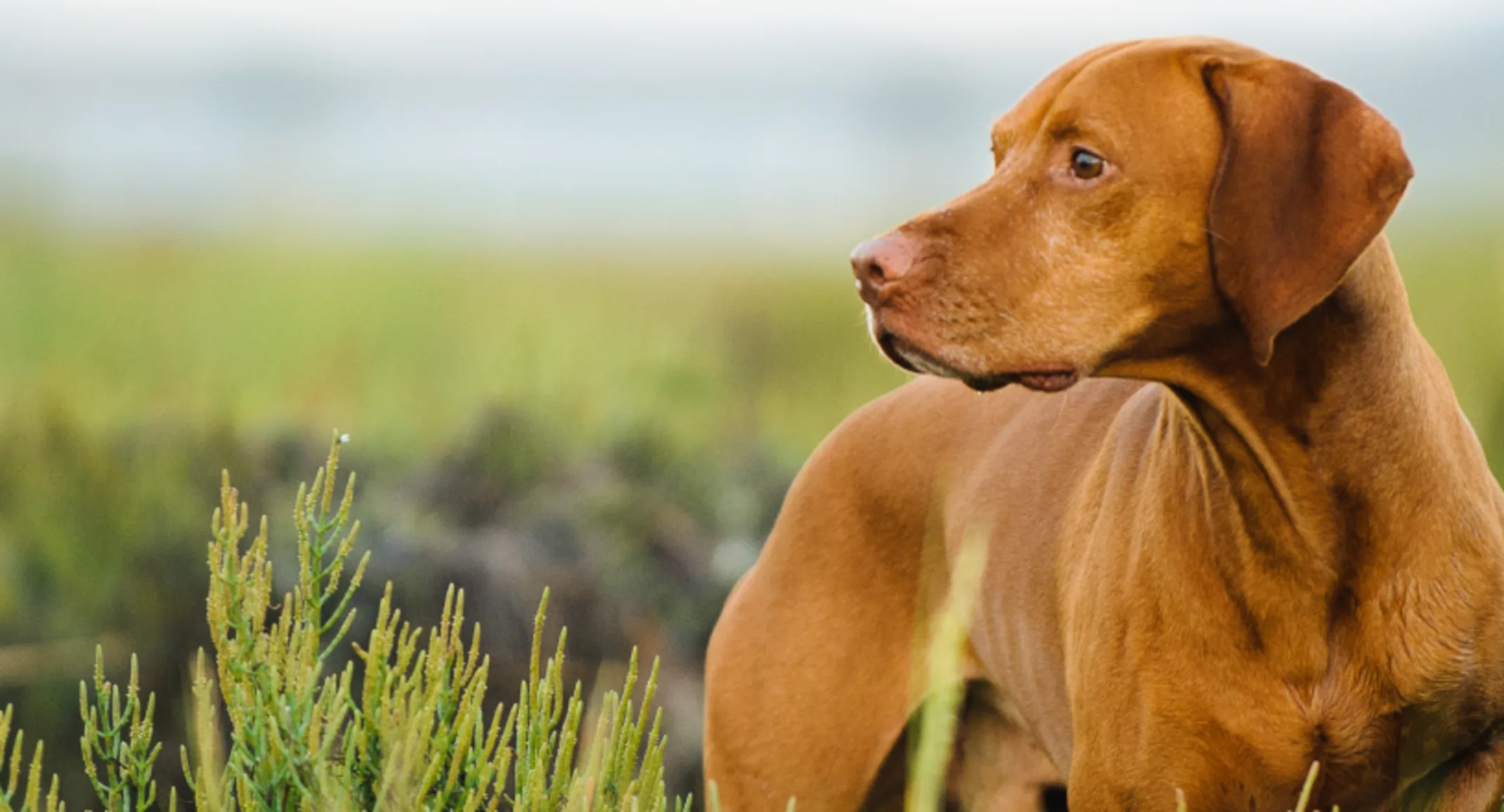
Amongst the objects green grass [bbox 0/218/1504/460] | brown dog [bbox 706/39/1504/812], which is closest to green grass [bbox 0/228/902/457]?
green grass [bbox 0/218/1504/460]

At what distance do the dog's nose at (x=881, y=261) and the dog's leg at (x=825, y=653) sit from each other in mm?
1036

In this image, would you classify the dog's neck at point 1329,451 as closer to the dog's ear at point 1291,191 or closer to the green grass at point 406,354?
the dog's ear at point 1291,191

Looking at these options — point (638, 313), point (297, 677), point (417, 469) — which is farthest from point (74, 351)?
point (297, 677)

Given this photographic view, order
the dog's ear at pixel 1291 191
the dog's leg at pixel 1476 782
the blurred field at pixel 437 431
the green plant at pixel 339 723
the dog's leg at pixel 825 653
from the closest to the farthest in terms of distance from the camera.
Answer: the green plant at pixel 339 723 < the dog's ear at pixel 1291 191 < the dog's leg at pixel 1476 782 < the dog's leg at pixel 825 653 < the blurred field at pixel 437 431

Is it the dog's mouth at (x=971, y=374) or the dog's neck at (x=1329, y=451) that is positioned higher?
the dog's mouth at (x=971, y=374)

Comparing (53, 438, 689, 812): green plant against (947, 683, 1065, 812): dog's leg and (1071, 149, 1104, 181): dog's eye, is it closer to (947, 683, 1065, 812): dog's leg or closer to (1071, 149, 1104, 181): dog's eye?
(1071, 149, 1104, 181): dog's eye

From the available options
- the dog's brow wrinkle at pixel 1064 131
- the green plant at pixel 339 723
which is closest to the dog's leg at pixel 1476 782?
the dog's brow wrinkle at pixel 1064 131

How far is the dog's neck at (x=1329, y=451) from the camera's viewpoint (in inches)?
103

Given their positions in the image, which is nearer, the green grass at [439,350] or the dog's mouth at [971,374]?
the dog's mouth at [971,374]

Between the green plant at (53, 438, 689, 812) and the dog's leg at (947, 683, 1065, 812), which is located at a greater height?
the green plant at (53, 438, 689, 812)

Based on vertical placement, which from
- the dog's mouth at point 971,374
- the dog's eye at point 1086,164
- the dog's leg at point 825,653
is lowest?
the dog's leg at point 825,653

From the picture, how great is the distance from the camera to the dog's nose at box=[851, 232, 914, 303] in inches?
101

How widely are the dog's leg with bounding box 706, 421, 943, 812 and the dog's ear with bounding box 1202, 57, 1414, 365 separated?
3.82ft

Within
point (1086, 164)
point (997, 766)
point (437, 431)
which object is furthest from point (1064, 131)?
point (437, 431)
